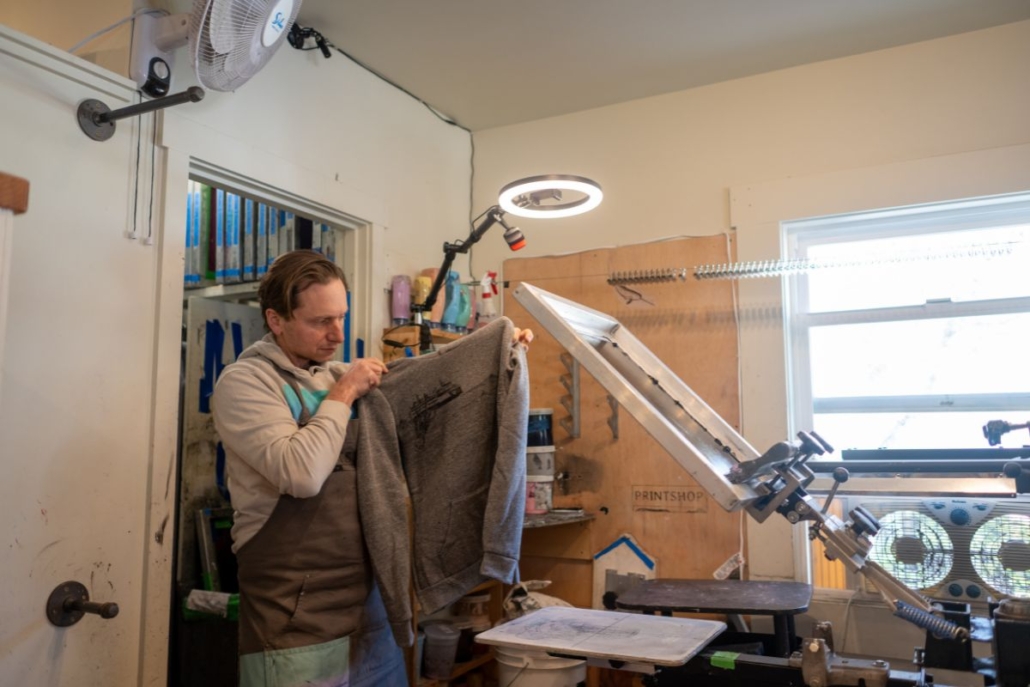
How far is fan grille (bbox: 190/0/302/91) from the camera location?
1.68 meters

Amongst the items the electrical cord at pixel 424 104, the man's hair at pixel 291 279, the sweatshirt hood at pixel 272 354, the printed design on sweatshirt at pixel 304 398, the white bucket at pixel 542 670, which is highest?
the electrical cord at pixel 424 104

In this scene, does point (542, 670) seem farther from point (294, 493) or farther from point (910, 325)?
point (910, 325)

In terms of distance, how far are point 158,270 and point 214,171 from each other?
383mm

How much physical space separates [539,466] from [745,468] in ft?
3.63

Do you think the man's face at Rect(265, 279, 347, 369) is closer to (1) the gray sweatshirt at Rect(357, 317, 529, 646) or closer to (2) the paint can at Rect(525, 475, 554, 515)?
(1) the gray sweatshirt at Rect(357, 317, 529, 646)

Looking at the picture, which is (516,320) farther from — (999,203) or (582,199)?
(999,203)

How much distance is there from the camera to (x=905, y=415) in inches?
109

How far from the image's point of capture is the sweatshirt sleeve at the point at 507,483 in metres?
1.61

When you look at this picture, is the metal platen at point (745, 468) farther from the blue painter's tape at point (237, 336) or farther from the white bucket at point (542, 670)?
the blue painter's tape at point (237, 336)

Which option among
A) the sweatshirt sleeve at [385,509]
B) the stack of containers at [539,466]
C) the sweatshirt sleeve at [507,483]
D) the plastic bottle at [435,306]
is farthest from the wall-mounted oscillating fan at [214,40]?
the stack of containers at [539,466]

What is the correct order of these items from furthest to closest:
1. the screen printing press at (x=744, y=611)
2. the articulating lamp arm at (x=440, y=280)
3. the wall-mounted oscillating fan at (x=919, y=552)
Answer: the articulating lamp arm at (x=440, y=280)
the wall-mounted oscillating fan at (x=919, y=552)
the screen printing press at (x=744, y=611)

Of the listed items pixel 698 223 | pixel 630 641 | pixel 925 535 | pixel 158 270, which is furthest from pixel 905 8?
pixel 158 270

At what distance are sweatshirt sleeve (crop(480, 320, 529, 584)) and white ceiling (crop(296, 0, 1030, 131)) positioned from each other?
4.86ft

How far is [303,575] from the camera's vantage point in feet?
5.04
